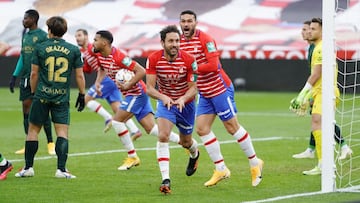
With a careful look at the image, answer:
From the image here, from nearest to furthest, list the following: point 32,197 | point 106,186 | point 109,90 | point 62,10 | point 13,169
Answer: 1. point 32,197
2. point 106,186
3. point 13,169
4. point 109,90
5. point 62,10

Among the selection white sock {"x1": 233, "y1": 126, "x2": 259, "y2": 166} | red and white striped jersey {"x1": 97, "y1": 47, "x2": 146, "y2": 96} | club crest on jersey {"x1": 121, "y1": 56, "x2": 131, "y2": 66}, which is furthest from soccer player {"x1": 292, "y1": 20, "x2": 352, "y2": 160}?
club crest on jersey {"x1": 121, "y1": 56, "x2": 131, "y2": 66}

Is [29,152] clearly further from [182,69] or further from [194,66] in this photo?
[194,66]

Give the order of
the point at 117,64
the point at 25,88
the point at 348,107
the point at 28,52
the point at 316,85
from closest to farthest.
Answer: the point at 316,85, the point at 117,64, the point at 28,52, the point at 25,88, the point at 348,107

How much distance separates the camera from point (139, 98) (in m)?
14.4

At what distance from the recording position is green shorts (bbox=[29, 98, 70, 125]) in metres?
12.6

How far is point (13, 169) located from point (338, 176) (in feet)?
15.5

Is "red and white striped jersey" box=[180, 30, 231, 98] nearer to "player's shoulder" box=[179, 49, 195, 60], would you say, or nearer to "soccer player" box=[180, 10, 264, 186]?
"soccer player" box=[180, 10, 264, 186]

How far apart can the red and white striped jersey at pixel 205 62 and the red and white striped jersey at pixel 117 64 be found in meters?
1.28

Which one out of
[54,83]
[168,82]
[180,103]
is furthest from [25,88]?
[180,103]

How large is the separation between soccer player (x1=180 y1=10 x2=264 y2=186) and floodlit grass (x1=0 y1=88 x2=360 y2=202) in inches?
10.0

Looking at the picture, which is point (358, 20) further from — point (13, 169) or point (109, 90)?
point (13, 169)

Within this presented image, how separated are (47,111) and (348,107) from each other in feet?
47.0

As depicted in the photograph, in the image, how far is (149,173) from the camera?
13.3m

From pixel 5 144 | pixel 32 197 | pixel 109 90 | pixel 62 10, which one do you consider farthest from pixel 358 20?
pixel 32 197
